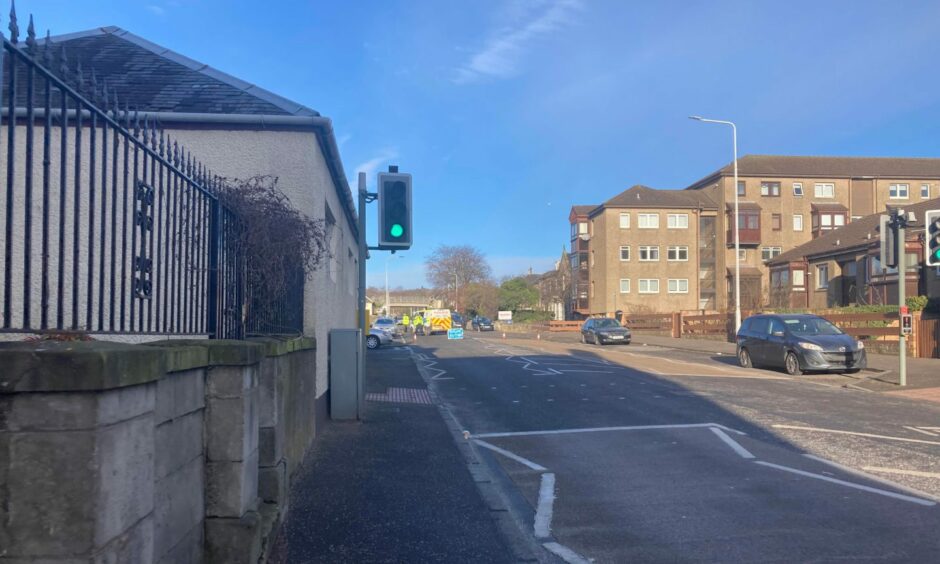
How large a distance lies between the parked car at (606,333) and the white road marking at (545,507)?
29001 millimetres

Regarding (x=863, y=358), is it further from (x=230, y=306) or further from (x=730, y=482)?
(x=230, y=306)

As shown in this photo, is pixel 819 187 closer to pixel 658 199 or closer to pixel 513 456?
pixel 658 199

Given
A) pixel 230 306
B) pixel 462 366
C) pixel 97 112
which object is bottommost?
pixel 462 366

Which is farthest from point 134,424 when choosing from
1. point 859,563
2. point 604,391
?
point 604,391

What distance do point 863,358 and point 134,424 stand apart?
60.8 feet

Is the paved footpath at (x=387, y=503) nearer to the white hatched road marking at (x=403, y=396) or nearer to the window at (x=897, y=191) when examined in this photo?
the white hatched road marking at (x=403, y=396)

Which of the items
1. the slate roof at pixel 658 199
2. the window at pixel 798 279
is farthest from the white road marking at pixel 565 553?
the slate roof at pixel 658 199

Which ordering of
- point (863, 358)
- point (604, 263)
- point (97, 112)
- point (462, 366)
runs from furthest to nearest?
point (604, 263) < point (462, 366) < point (863, 358) < point (97, 112)

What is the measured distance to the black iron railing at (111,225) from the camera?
296cm

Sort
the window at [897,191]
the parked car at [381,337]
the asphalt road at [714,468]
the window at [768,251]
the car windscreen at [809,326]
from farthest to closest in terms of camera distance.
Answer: the window at [768,251] → the window at [897,191] → the parked car at [381,337] → the car windscreen at [809,326] → the asphalt road at [714,468]

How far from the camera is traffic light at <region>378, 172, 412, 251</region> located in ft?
33.8

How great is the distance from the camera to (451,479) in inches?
294

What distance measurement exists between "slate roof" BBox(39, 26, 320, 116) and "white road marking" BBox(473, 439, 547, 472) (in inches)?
185

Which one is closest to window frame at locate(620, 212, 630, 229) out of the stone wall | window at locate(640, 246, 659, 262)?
window at locate(640, 246, 659, 262)
